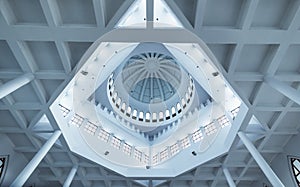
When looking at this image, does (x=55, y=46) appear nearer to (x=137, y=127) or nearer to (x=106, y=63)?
(x=106, y=63)

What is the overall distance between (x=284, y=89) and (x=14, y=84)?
12.6m

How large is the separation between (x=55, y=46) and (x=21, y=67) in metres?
2.18

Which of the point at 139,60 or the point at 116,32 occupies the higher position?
the point at 139,60

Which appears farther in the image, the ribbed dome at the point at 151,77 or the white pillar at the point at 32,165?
the ribbed dome at the point at 151,77

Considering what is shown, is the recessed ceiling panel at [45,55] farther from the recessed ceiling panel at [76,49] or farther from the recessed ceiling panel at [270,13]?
the recessed ceiling panel at [270,13]

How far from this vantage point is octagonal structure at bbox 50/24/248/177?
1561 centimetres

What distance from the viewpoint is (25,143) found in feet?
56.4

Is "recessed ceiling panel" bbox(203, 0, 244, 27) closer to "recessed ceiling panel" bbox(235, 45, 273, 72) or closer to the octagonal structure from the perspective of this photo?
the octagonal structure

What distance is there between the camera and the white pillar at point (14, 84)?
34.4 feet

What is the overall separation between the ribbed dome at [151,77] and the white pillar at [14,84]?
51.0ft

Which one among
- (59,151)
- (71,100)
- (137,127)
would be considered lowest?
(59,151)

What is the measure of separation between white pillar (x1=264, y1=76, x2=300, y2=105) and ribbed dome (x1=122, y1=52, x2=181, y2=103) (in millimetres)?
15444

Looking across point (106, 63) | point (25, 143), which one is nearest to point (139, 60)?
point (106, 63)

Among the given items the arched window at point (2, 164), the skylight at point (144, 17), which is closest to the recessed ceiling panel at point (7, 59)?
the skylight at point (144, 17)
